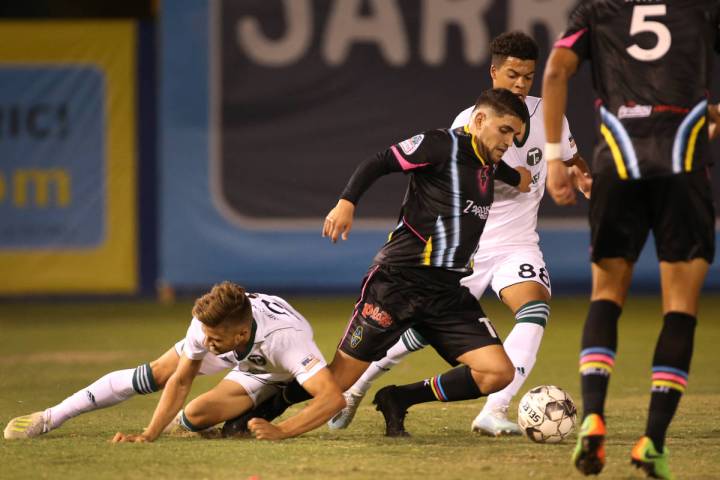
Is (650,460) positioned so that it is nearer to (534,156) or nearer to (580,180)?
(580,180)

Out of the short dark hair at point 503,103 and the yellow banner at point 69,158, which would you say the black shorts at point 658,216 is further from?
the yellow banner at point 69,158

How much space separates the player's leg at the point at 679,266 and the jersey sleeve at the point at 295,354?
1599 mm

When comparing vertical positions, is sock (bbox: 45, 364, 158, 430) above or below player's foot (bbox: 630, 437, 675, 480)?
below

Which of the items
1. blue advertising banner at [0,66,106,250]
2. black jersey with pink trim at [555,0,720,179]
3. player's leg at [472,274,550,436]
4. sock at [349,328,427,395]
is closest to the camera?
black jersey with pink trim at [555,0,720,179]

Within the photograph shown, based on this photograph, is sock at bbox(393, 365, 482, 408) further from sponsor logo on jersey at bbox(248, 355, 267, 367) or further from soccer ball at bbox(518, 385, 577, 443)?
sponsor logo on jersey at bbox(248, 355, 267, 367)

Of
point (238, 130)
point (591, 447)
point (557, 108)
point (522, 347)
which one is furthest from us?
point (238, 130)

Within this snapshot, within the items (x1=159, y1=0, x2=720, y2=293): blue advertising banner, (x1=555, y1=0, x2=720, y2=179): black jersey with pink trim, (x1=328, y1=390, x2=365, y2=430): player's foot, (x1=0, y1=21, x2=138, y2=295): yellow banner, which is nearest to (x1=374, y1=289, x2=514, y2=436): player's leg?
(x1=328, y1=390, x2=365, y2=430): player's foot

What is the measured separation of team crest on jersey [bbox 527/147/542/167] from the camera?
673 centimetres

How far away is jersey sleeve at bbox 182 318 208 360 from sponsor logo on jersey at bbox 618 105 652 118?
2.10 m

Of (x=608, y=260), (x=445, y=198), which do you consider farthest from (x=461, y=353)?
(x=608, y=260)

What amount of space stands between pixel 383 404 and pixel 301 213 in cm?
787

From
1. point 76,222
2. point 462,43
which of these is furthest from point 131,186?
point 462,43

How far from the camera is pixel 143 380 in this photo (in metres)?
5.92

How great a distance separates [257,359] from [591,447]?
74.5 inches
